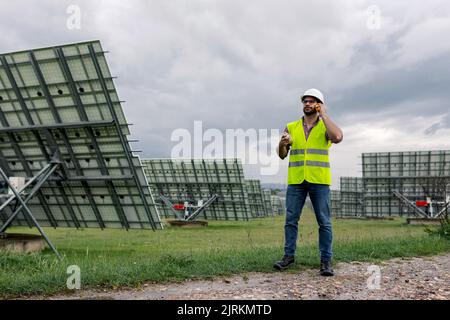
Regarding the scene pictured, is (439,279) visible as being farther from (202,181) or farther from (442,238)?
(202,181)

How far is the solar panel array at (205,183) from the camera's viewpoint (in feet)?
91.4

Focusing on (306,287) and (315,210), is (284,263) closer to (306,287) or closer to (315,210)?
(315,210)

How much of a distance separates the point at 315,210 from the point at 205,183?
22770mm

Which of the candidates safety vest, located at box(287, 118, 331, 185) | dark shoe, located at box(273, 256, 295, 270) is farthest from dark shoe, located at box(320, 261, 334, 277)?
safety vest, located at box(287, 118, 331, 185)

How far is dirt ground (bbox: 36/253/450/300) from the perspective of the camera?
4.54 metres

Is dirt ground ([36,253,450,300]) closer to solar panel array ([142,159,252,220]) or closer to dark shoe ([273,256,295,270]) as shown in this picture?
dark shoe ([273,256,295,270])

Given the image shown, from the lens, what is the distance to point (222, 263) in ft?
20.2

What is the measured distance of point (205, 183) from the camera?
93.2 feet

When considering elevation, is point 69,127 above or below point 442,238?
above

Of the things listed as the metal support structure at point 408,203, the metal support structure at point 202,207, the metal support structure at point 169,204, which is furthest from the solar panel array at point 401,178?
the metal support structure at point 169,204

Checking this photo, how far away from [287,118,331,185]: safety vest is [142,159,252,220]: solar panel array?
21.2 m
